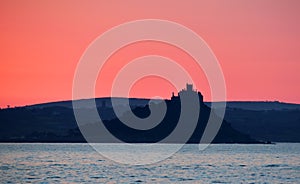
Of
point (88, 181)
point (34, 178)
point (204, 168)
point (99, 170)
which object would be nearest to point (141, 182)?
point (88, 181)

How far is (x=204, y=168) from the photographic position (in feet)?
396

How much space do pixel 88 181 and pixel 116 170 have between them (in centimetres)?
2007

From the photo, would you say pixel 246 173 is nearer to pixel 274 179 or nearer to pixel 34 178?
pixel 274 179

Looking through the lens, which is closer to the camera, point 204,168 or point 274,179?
point 274,179

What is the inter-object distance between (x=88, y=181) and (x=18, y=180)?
752cm

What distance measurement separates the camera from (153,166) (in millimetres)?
124312

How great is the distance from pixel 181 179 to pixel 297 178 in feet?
47.7

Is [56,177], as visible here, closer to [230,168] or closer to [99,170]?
[99,170]

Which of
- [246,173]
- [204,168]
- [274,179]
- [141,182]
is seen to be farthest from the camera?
[204,168]

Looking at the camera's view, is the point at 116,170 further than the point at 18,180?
Yes

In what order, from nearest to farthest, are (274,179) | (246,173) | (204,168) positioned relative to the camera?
1. (274,179)
2. (246,173)
3. (204,168)

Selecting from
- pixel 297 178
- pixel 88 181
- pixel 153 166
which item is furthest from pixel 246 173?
pixel 88 181

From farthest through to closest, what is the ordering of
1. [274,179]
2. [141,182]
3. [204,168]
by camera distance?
[204,168] → [274,179] → [141,182]

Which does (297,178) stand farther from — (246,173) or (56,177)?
(56,177)
